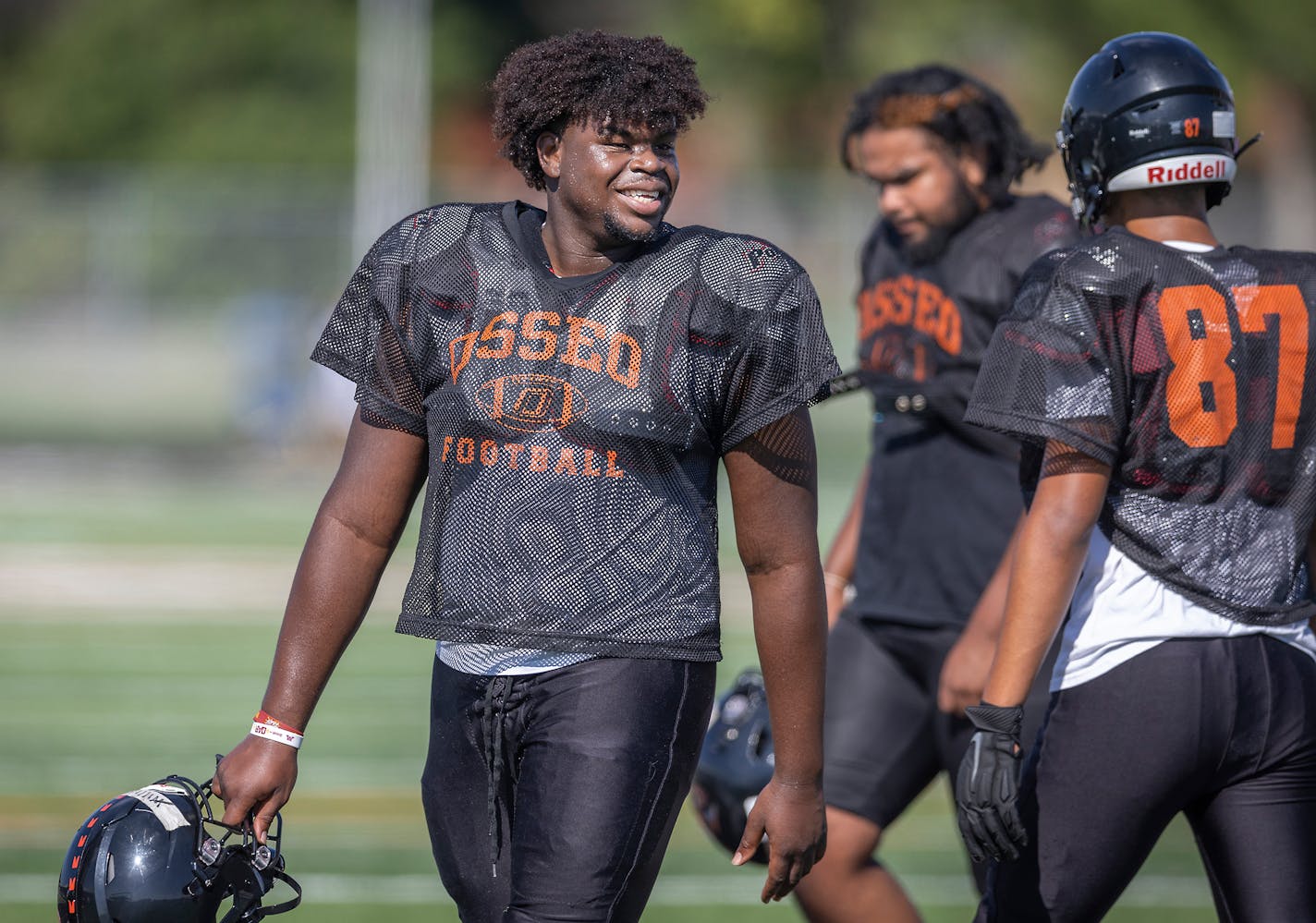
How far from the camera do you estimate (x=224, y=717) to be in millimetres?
8695

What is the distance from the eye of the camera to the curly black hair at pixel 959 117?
4691 mm

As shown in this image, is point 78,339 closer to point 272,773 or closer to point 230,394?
point 230,394

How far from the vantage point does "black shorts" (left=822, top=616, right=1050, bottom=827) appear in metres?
4.54

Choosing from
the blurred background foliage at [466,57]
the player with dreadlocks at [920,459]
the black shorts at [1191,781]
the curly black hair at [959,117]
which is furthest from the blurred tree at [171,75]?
the black shorts at [1191,781]

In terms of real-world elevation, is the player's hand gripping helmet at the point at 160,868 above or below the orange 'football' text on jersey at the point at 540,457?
below

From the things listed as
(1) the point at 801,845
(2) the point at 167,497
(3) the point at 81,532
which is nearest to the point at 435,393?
(1) the point at 801,845

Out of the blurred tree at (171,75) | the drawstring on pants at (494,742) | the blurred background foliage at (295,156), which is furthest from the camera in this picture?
the blurred tree at (171,75)

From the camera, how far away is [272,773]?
3.39 meters

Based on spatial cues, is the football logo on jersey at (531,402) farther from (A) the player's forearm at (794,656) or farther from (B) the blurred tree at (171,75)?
(B) the blurred tree at (171,75)

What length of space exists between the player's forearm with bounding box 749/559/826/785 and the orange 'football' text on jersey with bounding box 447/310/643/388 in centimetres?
45

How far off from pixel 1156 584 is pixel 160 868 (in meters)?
1.79

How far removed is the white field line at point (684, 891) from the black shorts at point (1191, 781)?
2555mm

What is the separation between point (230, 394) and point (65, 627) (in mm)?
14773

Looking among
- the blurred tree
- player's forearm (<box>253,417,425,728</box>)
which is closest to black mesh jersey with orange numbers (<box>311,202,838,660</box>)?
player's forearm (<box>253,417,425,728</box>)
